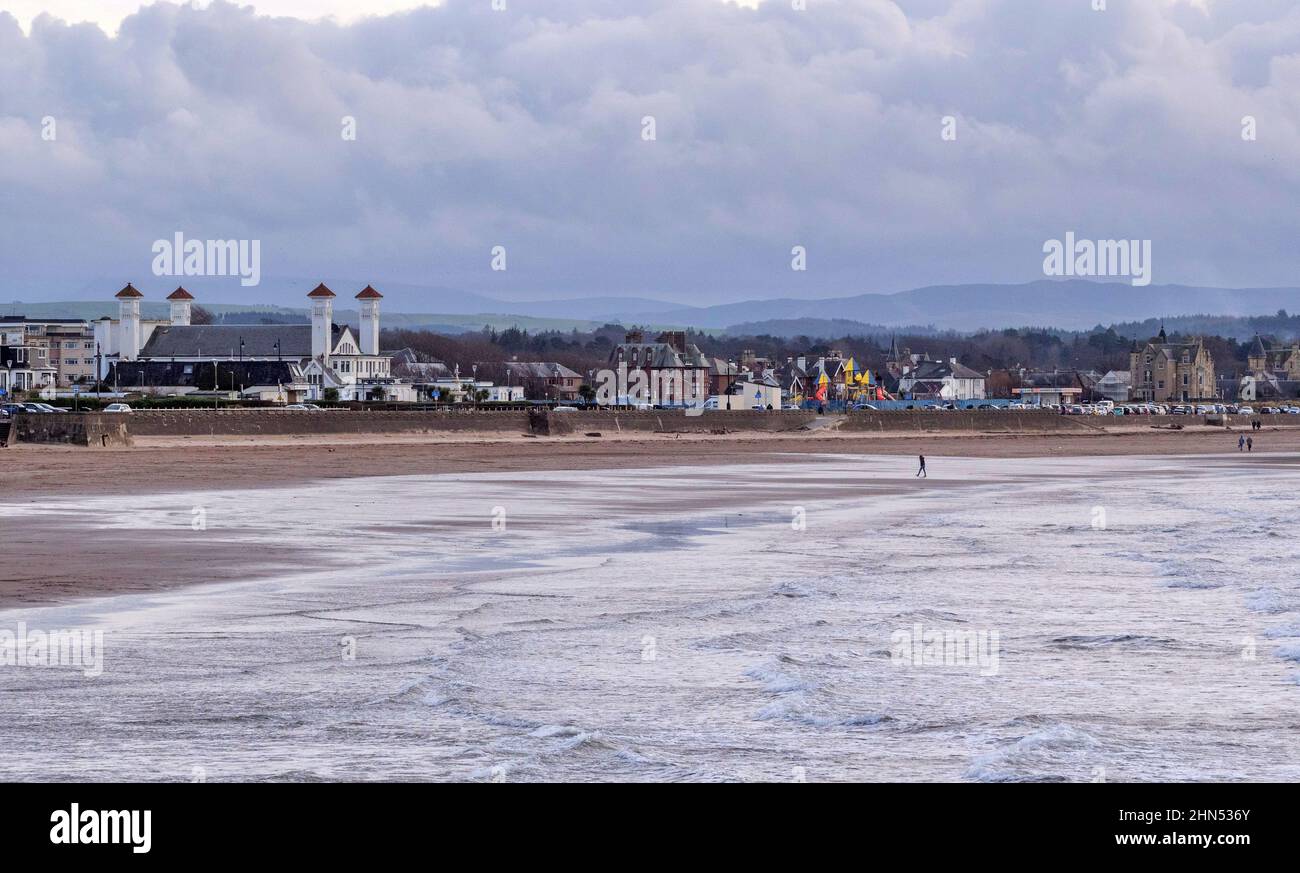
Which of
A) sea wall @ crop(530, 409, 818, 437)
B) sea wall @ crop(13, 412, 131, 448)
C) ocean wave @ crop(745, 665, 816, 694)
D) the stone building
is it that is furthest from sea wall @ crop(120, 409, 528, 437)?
the stone building

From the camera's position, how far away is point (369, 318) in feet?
410

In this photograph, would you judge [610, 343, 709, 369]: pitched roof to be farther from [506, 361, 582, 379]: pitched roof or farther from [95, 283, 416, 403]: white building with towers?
[95, 283, 416, 403]: white building with towers

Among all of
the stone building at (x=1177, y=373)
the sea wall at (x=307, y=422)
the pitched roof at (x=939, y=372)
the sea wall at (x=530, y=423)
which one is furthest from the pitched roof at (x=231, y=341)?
the stone building at (x=1177, y=373)

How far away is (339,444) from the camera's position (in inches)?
2314

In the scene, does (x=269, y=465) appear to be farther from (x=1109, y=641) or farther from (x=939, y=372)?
(x=939, y=372)

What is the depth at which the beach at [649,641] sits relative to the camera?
1031 centimetres

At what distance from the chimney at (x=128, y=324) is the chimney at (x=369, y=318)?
16597 millimetres

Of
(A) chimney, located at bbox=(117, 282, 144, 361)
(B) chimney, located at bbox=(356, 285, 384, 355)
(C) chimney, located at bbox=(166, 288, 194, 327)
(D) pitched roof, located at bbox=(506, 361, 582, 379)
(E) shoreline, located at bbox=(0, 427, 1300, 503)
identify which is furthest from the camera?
(D) pitched roof, located at bbox=(506, 361, 582, 379)

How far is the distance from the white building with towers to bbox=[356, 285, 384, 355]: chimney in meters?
0.08

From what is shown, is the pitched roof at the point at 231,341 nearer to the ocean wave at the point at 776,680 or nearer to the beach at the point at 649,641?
the beach at the point at 649,641

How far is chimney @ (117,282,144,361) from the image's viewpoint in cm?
11894

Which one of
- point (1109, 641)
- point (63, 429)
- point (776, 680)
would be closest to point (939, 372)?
point (63, 429)
